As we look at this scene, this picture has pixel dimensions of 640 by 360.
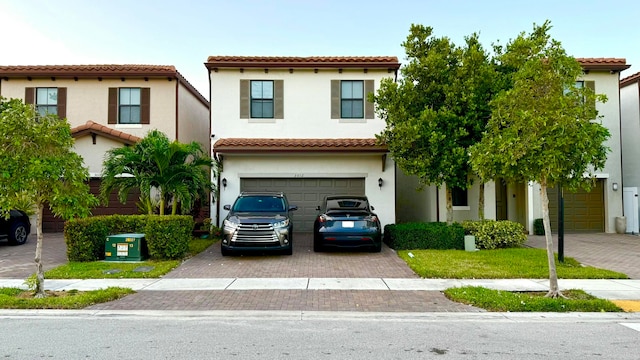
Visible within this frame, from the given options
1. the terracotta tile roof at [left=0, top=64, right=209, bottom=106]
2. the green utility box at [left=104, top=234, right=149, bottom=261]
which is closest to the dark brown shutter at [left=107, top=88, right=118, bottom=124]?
the terracotta tile roof at [left=0, top=64, right=209, bottom=106]

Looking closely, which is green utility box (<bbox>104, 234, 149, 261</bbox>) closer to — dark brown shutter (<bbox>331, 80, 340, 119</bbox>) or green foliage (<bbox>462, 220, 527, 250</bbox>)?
dark brown shutter (<bbox>331, 80, 340, 119</bbox>)

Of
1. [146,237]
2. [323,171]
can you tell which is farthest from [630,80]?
[146,237]

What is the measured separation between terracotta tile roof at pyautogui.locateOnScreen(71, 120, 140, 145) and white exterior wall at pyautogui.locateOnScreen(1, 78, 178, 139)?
0.92m

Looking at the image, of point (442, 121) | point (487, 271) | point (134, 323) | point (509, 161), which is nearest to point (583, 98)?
point (509, 161)

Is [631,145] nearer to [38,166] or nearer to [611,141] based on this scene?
[611,141]

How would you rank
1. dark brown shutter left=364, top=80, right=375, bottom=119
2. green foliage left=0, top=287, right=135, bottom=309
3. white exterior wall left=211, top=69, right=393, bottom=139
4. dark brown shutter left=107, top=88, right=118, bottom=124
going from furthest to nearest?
dark brown shutter left=107, top=88, right=118, bottom=124
dark brown shutter left=364, top=80, right=375, bottom=119
white exterior wall left=211, top=69, right=393, bottom=139
green foliage left=0, top=287, right=135, bottom=309

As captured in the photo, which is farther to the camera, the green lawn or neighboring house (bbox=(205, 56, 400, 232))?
neighboring house (bbox=(205, 56, 400, 232))

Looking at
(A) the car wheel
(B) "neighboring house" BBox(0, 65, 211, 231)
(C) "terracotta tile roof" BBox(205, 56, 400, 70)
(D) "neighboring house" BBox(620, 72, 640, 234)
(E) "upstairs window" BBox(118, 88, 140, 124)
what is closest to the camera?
(A) the car wheel

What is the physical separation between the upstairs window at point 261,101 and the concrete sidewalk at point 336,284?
8754 millimetres

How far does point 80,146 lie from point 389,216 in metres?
11.9

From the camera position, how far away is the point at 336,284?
843cm

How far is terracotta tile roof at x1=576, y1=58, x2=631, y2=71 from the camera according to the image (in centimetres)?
1638

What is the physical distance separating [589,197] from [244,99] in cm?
1402

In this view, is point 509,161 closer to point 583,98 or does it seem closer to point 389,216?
point 583,98
